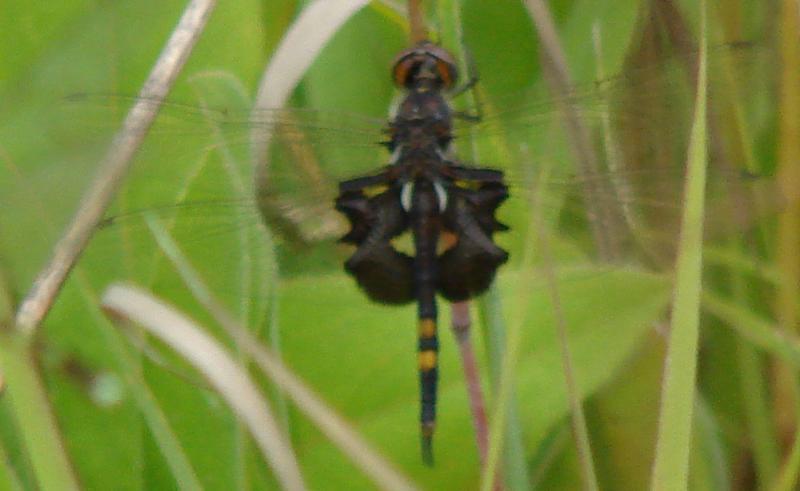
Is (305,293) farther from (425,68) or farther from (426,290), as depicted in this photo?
(425,68)

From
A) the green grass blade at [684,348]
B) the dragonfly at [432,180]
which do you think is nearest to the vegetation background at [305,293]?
the dragonfly at [432,180]

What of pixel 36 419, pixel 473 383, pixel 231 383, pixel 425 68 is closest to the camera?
pixel 36 419

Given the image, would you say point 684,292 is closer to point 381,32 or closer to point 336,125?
point 336,125

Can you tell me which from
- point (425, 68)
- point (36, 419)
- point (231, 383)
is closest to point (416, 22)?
point (425, 68)

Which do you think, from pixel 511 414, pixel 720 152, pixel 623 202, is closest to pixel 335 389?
pixel 511 414

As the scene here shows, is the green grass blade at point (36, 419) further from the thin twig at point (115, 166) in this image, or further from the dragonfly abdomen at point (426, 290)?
the dragonfly abdomen at point (426, 290)

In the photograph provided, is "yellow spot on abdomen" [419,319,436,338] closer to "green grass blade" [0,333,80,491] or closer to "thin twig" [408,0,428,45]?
"thin twig" [408,0,428,45]

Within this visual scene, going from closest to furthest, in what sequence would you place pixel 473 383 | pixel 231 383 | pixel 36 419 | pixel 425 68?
1. pixel 36 419
2. pixel 231 383
3. pixel 473 383
4. pixel 425 68
